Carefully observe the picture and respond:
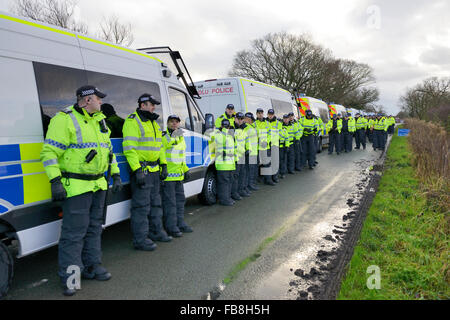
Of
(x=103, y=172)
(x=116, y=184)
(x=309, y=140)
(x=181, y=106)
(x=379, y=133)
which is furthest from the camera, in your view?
(x=379, y=133)

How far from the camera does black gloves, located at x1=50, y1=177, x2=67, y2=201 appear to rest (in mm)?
2891

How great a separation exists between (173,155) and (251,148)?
3.12 m

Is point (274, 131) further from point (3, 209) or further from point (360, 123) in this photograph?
point (360, 123)

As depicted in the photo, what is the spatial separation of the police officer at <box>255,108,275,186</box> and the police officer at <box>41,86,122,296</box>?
209 inches

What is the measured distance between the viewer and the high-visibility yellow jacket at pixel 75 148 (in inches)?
115

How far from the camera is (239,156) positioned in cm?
694

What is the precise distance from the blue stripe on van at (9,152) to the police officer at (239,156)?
14.1 ft

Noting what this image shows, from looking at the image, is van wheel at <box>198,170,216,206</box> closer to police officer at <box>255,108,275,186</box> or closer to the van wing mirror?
the van wing mirror

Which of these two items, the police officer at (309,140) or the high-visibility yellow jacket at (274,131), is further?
the police officer at (309,140)

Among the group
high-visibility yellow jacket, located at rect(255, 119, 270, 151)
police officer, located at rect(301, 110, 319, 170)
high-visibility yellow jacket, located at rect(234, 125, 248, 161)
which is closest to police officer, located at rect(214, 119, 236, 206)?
high-visibility yellow jacket, located at rect(234, 125, 248, 161)

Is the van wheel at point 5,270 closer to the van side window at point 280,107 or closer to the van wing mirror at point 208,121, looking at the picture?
the van wing mirror at point 208,121

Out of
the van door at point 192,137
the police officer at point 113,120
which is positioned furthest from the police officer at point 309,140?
the police officer at point 113,120

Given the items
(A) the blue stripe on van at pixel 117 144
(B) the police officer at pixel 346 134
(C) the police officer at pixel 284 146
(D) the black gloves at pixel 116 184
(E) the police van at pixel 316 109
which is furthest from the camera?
(B) the police officer at pixel 346 134

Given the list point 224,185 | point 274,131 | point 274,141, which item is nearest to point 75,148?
point 224,185
